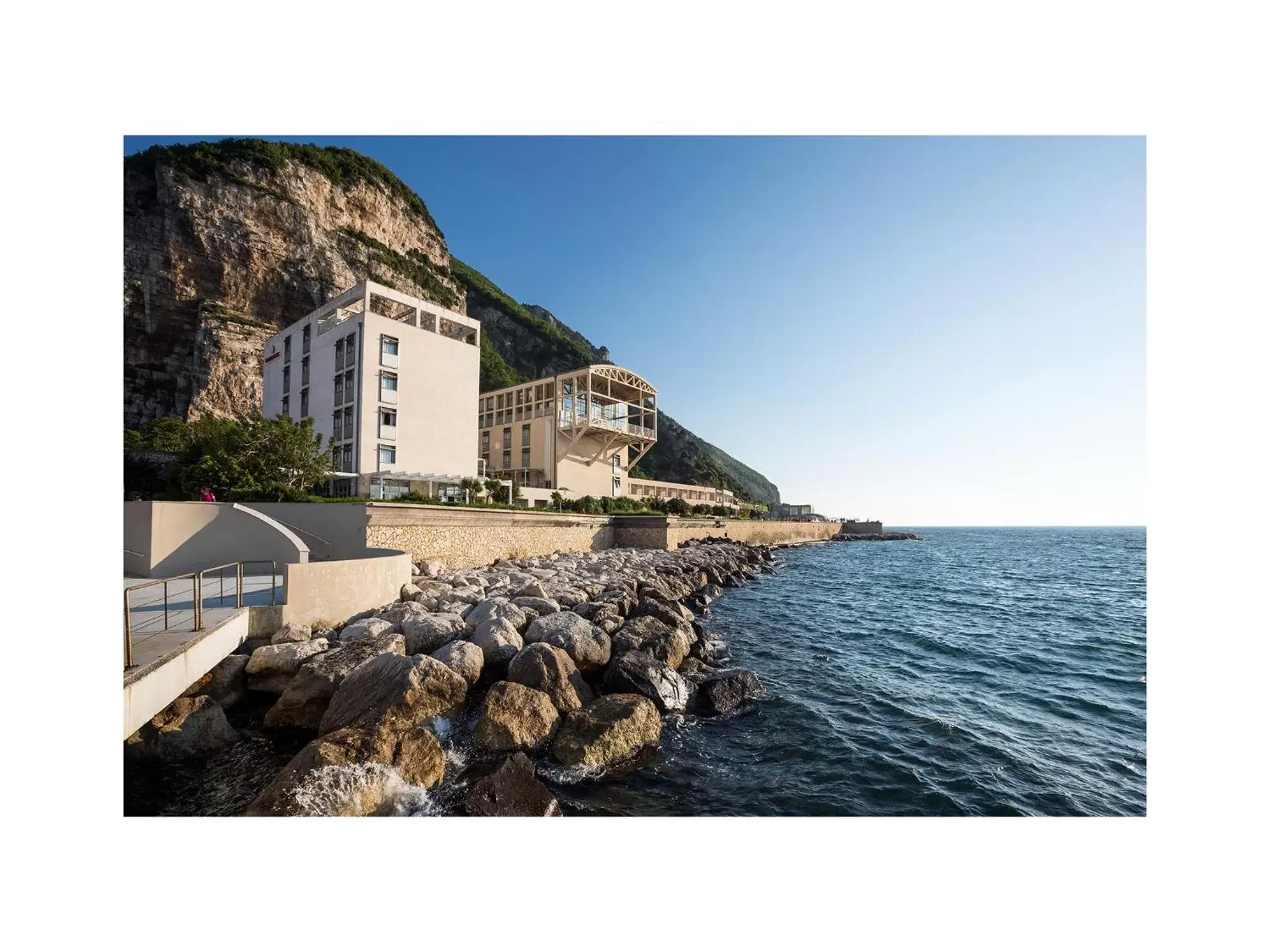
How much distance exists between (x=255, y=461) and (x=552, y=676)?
16.7 metres

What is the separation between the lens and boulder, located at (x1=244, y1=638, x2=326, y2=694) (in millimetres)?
7895

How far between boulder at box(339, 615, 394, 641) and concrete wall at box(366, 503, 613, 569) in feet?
21.2

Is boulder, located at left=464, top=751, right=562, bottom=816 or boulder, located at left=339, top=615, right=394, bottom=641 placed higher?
boulder, located at left=339, top=615, right=394, bottom=641

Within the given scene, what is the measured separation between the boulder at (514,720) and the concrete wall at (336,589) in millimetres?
4664

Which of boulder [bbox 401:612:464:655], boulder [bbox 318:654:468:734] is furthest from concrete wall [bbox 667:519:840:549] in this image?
boulder [bbox 318:654:468:734]

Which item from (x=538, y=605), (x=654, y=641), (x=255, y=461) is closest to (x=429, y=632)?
(x=538, y=605)

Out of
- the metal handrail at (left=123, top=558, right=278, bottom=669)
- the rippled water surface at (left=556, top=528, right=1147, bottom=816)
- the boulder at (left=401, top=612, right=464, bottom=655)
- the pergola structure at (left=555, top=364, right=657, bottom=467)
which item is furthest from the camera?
the pergola structure at (left=555, top=364, right=657, bottom=467)

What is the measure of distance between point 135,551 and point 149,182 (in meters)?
51.1

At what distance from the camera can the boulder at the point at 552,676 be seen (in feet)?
24.8

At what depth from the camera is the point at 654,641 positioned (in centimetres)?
1015

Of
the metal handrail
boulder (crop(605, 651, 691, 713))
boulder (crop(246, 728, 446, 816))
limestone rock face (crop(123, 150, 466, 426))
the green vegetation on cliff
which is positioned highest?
the green vegetation on cliff

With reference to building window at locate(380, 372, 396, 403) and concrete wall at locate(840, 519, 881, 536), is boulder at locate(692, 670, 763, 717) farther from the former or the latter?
concrete wall at locate(840, 519, 881, 536)

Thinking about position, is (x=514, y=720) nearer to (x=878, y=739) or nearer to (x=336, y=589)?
(x=878, y=739)

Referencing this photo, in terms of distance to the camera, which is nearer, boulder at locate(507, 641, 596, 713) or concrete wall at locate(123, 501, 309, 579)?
boulder at locate(507, 641, 596, 713)
